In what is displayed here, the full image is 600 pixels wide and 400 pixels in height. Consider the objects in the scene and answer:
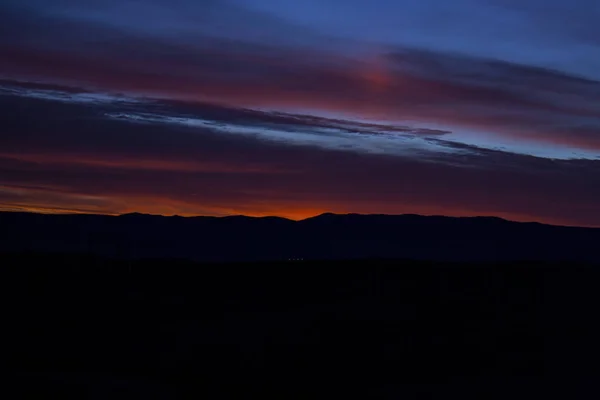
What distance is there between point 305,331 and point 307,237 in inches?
4227

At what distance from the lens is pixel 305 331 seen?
29016 mm

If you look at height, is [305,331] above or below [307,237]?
below

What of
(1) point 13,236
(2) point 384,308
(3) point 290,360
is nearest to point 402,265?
(2) point 384,308

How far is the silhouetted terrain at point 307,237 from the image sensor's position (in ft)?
381

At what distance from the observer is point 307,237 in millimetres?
136375

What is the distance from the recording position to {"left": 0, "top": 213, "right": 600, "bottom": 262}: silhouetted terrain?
116062mm

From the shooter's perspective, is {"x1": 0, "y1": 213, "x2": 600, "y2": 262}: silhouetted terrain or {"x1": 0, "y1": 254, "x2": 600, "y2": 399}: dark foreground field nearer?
{"x1": 0, "y1": 254, "x2": 600, "y2": 399}: dark foreground field

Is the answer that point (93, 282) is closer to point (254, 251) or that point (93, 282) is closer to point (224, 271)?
point (224, 271)

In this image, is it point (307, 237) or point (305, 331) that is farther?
point (307, 237)

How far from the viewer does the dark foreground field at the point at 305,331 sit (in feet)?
77.8

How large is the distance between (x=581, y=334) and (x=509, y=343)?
2.61 metres

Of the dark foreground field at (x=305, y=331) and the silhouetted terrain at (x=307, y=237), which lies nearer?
the dark foreground field at (x=305, y=331)

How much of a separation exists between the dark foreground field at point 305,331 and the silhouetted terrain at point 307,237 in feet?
245

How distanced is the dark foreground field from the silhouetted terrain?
7464cm
